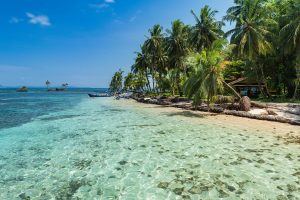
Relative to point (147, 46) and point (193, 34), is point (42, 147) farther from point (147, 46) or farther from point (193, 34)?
point (147, 46)

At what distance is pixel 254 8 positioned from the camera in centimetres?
3553

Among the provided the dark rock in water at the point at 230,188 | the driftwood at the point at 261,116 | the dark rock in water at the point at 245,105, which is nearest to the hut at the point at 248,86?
the dark rock in water at the point at 245,105

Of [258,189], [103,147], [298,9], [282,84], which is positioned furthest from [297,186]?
[282,84]

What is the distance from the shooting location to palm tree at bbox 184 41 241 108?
85.4ft

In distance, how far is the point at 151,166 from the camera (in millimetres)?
10891

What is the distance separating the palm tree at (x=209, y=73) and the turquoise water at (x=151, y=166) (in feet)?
30.3

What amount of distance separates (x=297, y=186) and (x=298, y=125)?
45.7ft

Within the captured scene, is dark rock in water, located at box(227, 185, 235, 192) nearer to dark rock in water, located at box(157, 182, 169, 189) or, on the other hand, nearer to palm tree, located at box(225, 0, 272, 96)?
dark rock in water, located at box(157, 182, 169, 189)

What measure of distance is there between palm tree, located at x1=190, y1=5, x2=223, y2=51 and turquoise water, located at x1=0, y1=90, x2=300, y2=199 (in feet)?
93.8

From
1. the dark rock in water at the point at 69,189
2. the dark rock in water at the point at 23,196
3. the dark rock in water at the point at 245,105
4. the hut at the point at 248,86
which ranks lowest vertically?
the dark rock in water at the point at 23,196

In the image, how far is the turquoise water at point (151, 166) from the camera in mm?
8297

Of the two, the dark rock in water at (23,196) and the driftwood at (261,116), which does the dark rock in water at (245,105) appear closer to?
the driftwood at (261,116)

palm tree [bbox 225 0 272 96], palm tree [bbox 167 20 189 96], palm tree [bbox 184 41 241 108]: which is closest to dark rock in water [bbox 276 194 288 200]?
palm tree [bbox 184 41 241 108]

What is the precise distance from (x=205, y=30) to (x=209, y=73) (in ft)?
63.7
